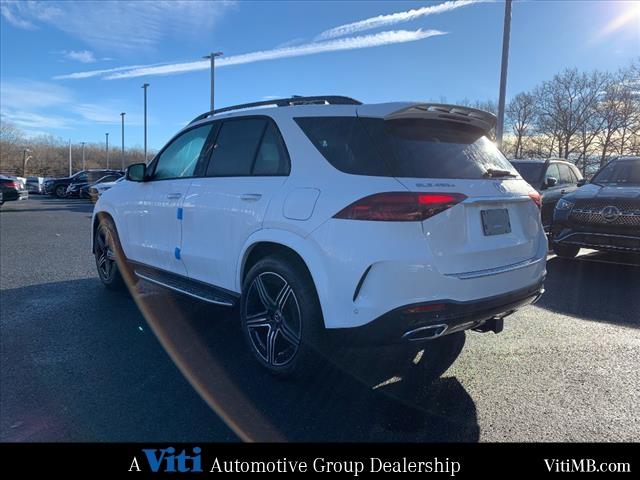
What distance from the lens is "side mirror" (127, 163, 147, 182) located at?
4.90 metres

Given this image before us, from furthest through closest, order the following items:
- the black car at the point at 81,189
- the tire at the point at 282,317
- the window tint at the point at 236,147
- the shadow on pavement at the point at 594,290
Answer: the black car at the point at 81,189 < the shadow on pavement at the point at 594,290 < the window tint at the point at 236,147 < the tire at the point at 282,317

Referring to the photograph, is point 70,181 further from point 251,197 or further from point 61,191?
point 251,197

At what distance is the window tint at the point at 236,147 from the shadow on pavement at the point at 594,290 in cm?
371

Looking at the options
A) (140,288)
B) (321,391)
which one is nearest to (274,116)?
(321,391)

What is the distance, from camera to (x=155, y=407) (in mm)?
2969

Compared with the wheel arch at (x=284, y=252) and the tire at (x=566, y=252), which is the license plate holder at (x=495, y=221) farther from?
the tire at (x=566, y=252)

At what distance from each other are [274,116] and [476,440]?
255cm

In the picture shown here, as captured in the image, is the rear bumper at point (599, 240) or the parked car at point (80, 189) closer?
the rear bumper at point (599, 240)

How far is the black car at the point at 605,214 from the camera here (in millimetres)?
6461

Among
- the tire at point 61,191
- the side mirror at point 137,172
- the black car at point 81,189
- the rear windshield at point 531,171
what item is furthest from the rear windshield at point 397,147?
the tire at point 61,191

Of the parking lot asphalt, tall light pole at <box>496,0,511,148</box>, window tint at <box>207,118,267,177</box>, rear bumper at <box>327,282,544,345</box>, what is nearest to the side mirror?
window tint at <box>207,118,267,177</box>

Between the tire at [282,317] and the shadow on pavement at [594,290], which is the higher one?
the tire at [282,317]
